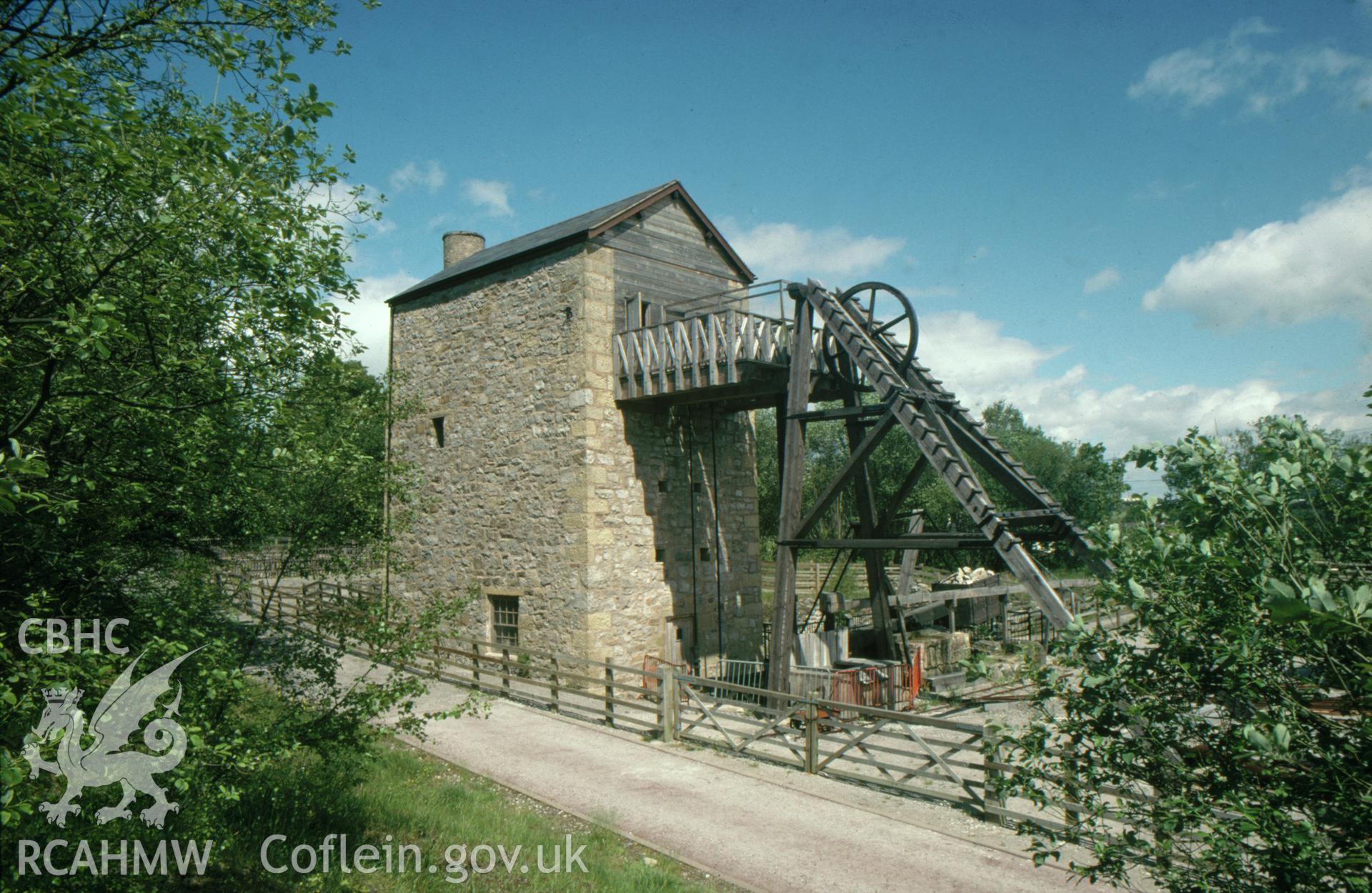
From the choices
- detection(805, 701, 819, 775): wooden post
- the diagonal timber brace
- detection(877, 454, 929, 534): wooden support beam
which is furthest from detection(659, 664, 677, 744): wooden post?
the diagonal timber brace

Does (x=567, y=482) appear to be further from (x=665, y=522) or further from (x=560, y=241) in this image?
(x=560, y=241)

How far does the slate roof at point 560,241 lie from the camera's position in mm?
14273

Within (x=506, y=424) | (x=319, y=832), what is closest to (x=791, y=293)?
(x=506, y=424)

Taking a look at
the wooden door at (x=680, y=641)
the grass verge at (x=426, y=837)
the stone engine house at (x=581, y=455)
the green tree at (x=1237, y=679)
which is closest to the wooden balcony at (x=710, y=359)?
the stone engine house at (x=581, y=455)

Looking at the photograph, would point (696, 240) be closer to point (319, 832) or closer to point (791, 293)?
point (791, 293)

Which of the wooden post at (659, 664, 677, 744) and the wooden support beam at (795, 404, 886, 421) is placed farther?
the wooden support beam at (795, 404, 886, 421)

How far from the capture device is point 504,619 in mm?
15055

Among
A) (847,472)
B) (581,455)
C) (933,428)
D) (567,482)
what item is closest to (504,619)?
(567,482)

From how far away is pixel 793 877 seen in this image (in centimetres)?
664

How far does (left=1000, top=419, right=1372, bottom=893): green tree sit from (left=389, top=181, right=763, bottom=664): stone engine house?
35.0 ft

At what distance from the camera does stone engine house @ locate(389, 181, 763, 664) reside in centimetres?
1384

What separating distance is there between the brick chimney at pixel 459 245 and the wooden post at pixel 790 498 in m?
10.5

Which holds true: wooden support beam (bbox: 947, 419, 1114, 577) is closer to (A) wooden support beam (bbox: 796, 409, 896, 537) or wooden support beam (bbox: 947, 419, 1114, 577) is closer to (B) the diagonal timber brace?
(B) the diagonal timber brace

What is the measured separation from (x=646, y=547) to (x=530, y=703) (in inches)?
128
